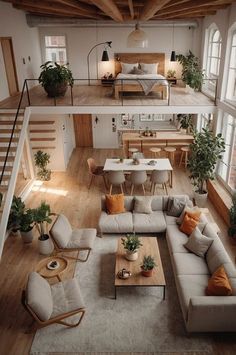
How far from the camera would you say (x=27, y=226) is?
6.71m

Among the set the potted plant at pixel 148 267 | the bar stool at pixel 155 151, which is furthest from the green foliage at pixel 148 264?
the bar stool at pixel 155 151

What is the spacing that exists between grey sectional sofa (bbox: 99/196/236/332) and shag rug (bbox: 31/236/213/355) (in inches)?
10.6

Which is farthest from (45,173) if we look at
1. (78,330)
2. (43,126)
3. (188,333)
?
(188,333)

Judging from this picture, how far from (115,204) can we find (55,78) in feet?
14.4

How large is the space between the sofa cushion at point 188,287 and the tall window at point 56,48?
10356mm

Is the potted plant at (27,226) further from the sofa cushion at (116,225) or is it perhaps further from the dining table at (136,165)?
the dining table at (136,165)

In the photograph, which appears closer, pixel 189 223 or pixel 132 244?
pixel 132 244

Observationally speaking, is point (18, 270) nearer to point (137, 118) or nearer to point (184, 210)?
point (184, 210)

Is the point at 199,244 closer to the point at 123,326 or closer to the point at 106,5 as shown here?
the point at 123,326

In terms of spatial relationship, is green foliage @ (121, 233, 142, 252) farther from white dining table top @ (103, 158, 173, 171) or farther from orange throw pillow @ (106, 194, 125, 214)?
white dining table top @ (103, 158, 173, 171)

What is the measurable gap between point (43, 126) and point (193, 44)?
6.59 metres

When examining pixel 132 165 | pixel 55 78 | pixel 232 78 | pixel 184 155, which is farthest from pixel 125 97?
pixel 232 78

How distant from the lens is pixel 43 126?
10336mm

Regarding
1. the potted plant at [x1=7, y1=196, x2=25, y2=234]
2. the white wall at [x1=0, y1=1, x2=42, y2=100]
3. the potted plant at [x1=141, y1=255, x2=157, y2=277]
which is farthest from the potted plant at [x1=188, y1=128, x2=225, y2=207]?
the white wall at [x1=0, y1=1, x2=42, y2=100]
